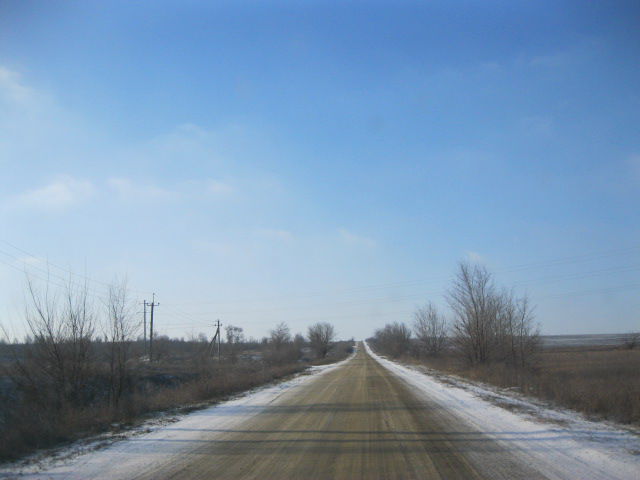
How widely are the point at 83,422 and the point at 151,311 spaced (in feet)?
146

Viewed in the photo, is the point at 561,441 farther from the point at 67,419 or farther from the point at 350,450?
the point at 67,419

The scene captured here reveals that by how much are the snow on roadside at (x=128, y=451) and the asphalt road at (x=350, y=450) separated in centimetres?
35

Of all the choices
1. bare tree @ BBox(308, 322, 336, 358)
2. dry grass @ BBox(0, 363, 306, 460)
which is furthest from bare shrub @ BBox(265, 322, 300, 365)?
dry grass @ BBox(0, 363, 306, 460)

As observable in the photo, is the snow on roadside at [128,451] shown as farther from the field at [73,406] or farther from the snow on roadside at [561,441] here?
Result: the snow on roadside at [561,441]

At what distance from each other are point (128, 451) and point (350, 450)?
4.25 m

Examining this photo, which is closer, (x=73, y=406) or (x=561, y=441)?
(x=561, y=441)

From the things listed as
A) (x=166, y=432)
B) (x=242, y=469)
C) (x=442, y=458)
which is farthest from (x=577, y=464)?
(x=166, y=432)

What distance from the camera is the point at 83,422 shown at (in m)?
11.8

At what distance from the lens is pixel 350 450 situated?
8.30 metres

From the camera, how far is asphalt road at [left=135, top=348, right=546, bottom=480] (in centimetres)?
685

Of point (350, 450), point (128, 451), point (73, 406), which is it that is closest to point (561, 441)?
point (350, 450)

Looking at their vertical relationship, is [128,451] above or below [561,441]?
above

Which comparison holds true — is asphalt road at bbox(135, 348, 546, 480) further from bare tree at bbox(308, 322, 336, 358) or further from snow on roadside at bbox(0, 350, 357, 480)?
bare tree at bbox(308, 322, 336, 358)

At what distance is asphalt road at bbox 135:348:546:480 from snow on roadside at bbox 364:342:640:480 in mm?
407
